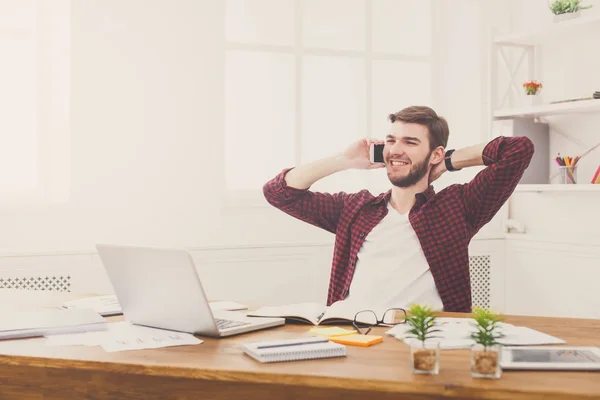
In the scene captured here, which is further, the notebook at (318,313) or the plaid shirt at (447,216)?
the plaid shirt at (447,216)

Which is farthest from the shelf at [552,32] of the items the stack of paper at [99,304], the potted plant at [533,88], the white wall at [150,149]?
the stack of paper at [99,304]

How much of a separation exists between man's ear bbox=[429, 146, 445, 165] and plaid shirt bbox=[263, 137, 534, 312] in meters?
0.11

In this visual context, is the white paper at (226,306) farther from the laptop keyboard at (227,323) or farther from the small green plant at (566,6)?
the small green plant at (566,6)

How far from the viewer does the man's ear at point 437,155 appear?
9.00 ft

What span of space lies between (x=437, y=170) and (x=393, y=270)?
444 mm

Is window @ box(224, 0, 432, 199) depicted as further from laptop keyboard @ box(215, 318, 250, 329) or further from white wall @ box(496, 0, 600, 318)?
laptop keyboard @ box(215, 318, 250, 329)

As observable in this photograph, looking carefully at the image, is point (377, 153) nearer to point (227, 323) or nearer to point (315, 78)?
point (227, 323)

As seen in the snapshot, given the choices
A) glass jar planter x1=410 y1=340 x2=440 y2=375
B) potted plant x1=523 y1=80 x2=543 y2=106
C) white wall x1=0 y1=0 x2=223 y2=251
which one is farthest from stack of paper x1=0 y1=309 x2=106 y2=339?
potted plant x1=523 y1=80 x2=543 y2=106

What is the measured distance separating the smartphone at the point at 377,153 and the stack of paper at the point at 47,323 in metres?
1.21

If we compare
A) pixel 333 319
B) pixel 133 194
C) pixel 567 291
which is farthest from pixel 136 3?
pixel 567 291

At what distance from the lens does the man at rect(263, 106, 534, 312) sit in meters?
2.56

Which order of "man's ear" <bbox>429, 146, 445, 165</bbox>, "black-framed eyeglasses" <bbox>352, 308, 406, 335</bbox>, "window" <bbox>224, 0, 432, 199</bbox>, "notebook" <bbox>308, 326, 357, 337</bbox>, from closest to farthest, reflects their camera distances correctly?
"notebook" <bbox>308, 326, 357, 337</bbox>
"black-framed eyeglasses" <bbox>352, 308, 406, 335</bbox>
"man's ear" <bbox>429, 146, 445, 165</bbox>
"window" <bbox>224, 0, 432, 199</bbox>

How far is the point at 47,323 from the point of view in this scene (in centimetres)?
190

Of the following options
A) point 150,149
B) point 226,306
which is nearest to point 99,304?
point 226,306
